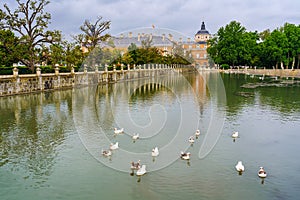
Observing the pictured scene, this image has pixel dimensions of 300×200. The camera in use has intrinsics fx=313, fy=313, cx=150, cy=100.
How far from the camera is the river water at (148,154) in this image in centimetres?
571

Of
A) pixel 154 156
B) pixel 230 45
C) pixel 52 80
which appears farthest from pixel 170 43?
pixel 154 156

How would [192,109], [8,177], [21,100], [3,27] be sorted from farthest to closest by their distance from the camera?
[3,27]
[21,100]
[192,109]
[8,177]

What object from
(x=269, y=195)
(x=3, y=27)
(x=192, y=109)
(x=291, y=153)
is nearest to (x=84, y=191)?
(x=269, y=195)

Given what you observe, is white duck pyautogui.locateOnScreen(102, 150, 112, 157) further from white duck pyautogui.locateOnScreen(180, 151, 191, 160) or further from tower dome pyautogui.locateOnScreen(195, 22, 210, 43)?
tower dome pyautogui.locateOnScreen(195, 22, 210, 43)

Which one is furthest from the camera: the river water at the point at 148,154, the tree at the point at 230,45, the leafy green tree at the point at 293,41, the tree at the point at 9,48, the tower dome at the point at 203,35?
the tower dome at the point at 203,35

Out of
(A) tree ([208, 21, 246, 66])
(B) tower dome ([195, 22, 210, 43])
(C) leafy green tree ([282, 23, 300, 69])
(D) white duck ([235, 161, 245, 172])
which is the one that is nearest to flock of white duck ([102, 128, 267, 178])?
(D) white duck ([235, 161, 245, 172])

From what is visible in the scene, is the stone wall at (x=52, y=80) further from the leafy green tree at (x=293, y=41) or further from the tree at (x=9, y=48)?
the leafy green tree at (x=293, y=41)

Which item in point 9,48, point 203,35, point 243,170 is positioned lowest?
point 243,170

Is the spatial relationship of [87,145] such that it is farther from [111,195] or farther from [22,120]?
[22,120]

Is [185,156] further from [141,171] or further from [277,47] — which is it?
[277,47]

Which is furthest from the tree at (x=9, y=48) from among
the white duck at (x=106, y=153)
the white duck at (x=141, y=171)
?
the white duck at (x=141, y=171)

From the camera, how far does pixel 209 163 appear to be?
7078 mm

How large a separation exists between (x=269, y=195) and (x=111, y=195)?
2.77 meters

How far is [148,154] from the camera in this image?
25.4ft
